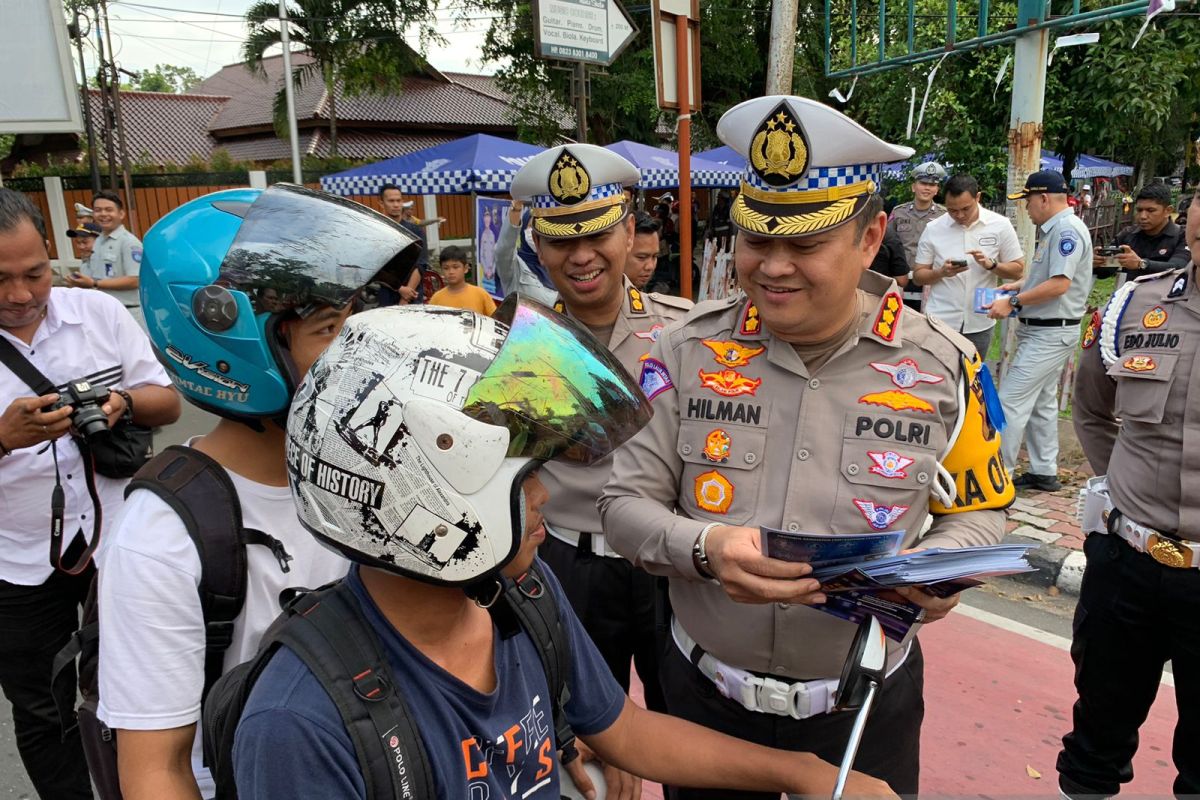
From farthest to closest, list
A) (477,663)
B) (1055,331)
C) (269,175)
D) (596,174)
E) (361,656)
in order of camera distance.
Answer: (269,175)
(1055,331)
(596,174)
(477,663)
(361,656)

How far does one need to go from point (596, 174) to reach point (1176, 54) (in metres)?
8.61

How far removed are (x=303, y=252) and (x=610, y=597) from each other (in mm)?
1483

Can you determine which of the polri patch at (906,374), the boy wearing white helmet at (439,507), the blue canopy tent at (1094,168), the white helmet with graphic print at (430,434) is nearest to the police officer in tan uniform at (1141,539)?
the polri patch at (906,374)

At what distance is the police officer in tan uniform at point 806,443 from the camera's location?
1.73 m

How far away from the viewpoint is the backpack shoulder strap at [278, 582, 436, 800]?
105 centimetres

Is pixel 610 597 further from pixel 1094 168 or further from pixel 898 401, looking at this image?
pixel 1094 168

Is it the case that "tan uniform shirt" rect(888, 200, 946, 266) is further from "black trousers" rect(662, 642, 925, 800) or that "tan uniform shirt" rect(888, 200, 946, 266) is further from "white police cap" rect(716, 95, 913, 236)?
"black trousers" rect(662, 642, 925, 800)

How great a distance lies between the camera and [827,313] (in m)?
1.77

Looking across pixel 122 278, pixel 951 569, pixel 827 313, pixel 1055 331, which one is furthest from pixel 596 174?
pixel 122 278

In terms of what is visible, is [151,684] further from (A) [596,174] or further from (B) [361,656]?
(A) [596,174]

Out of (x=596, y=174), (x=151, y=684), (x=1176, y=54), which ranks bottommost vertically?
(x=151, y=684)

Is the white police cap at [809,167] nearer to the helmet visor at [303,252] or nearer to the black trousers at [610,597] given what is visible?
the helmet visor at [303,252]

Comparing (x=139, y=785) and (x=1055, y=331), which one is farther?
(x=1055, y=331)

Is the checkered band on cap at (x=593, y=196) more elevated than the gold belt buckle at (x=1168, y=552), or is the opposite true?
the checkered band on cap at (x=593, y=196)
